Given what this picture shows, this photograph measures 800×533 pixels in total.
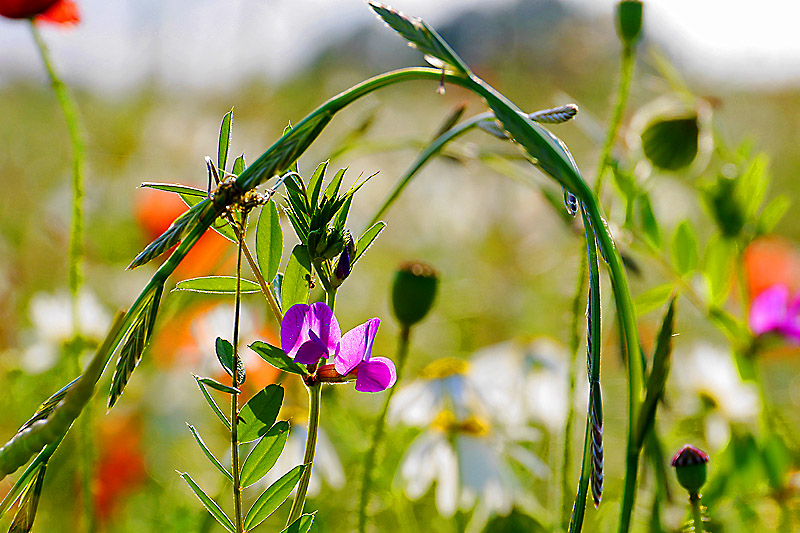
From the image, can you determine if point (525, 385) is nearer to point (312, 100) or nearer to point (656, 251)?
point (656, 251)

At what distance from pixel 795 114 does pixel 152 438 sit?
276 centimetres

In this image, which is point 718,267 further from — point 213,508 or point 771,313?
point 213,508

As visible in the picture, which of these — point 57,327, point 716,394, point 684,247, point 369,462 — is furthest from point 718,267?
point 57,327

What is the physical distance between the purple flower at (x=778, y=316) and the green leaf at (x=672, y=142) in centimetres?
11

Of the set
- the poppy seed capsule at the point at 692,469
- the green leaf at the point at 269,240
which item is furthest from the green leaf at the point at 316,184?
the poppy seed capsule at the point at 692,469

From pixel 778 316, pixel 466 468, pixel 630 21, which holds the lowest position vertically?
pixel 466 468

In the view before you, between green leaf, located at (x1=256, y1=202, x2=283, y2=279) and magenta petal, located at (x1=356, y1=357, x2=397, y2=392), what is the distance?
0.14ft

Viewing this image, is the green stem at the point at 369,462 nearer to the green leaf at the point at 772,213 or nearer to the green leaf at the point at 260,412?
the green leaf at the point at 260,412

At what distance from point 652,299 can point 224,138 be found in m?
0.32

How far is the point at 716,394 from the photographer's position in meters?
0.58

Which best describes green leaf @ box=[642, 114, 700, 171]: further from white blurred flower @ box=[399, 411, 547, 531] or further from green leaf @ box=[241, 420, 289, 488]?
green leaf @ box=[241, 420, 289, 488]

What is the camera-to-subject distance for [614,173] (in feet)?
1.37

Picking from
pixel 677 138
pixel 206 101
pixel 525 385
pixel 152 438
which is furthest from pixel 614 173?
pixel 206 101

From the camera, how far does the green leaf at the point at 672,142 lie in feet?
1.41
